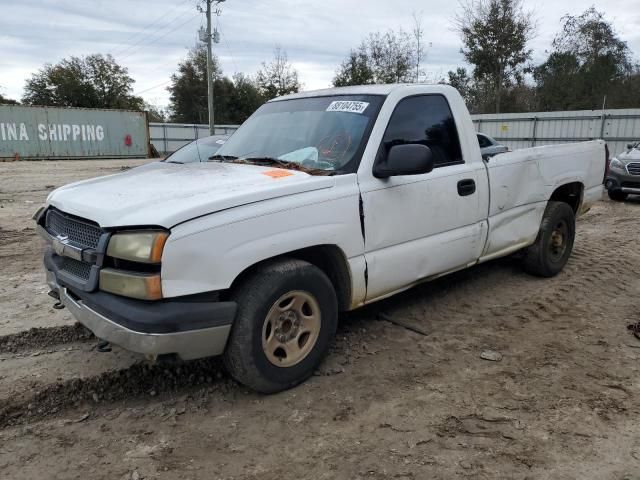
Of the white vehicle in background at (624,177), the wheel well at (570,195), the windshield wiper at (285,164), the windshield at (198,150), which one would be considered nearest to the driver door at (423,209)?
the windshield wiper at (285,164)

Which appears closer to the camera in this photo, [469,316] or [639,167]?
[469,316]

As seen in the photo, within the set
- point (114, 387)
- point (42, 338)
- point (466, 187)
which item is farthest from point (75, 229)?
point (466, 187)

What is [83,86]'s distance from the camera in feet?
170

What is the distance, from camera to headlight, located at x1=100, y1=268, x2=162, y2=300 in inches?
100

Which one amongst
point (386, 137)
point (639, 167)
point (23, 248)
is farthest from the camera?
point (639, 167)

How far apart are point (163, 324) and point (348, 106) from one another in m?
2.12

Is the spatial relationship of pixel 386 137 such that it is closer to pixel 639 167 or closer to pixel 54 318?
pixel 54 318

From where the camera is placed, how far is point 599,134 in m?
17.8

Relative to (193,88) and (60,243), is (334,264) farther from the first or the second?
(193,88)

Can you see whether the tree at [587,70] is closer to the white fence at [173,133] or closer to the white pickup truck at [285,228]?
the white fence at [173,133]

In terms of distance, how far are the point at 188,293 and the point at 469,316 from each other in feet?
8.95

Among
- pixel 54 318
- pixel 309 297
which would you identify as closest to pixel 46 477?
pixel 309 297

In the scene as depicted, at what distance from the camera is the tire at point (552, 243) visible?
5.18 meters

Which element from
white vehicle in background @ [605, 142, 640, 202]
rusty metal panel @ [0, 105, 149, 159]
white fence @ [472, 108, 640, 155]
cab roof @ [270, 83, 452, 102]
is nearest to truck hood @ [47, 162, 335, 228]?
cab roof @ [270, 83, 452, 102]
